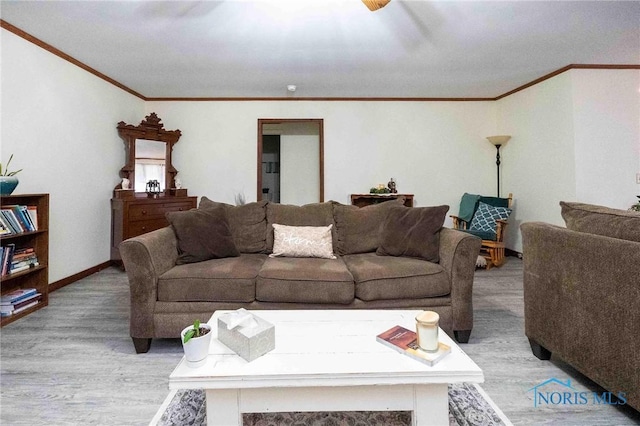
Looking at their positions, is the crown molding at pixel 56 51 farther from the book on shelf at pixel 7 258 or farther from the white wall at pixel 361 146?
the book on shelf at pixel 7 258

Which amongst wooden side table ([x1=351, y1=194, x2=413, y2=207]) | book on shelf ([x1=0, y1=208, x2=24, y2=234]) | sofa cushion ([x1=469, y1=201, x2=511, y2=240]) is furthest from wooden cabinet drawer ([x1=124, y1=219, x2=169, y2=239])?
sofa cushion ([x1=469, y1=201, x2=511, y2=240])

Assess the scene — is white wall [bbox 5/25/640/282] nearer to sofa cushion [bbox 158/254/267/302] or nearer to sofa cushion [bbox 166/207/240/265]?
sofa cushion [bbox 166/207/240/265]

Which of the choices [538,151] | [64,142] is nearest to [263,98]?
[64,142]

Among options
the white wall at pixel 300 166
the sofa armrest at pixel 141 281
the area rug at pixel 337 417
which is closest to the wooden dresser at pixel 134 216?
the sofa armrest at pixel 141 281

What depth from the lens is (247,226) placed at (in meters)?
2.67

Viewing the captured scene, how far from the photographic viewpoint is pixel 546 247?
1731 mm

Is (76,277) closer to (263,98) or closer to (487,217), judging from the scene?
(263,98)

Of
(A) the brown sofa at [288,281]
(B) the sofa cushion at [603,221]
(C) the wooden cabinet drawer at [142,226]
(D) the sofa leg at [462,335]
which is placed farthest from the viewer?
(C) the wooden cabinet drawer at [142,226]

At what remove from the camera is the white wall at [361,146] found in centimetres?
483

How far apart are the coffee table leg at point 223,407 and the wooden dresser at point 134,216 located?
133 inches

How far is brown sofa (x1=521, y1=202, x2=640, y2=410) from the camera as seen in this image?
128cm

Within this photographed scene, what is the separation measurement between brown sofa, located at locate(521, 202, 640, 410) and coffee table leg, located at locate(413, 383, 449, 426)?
0.86 meters

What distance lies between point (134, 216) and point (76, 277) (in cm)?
89

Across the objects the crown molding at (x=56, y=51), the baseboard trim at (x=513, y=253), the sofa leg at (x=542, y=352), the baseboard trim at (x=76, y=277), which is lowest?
the sofa leg at (x=542, y=352)
